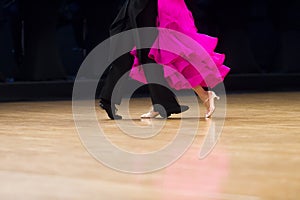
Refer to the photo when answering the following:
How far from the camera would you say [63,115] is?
4602mm

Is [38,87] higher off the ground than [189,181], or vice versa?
[189,181]

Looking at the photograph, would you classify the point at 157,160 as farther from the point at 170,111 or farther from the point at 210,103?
the point at 210,103

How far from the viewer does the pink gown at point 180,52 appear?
4.09 m

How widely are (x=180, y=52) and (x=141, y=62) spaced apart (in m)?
0.21

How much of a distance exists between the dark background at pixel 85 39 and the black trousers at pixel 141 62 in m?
2.35

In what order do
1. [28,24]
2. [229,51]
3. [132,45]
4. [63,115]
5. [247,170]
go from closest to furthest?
1. [247,170]
2. [132,45]
3. [63,115]
4. [28,24]
5. [229,51]

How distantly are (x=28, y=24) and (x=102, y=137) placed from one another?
399 centimetres

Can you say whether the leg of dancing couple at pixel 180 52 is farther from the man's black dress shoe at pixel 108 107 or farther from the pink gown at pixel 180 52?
the man's black dress shoe at pixel 108 107

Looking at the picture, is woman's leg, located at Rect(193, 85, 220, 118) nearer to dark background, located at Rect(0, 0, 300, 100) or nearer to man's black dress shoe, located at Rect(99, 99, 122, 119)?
man's black dress shoe, located at Rect(99, 99, 122, 119)

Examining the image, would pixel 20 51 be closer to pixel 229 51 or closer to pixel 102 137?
pixel 229 51

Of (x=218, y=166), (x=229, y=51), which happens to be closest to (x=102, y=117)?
(x=218, y=166)

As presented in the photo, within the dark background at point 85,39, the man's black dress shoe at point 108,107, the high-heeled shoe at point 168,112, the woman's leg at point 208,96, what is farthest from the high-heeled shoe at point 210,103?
the dark background at point 85,39

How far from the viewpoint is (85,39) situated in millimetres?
7781

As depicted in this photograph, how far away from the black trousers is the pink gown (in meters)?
0.03
